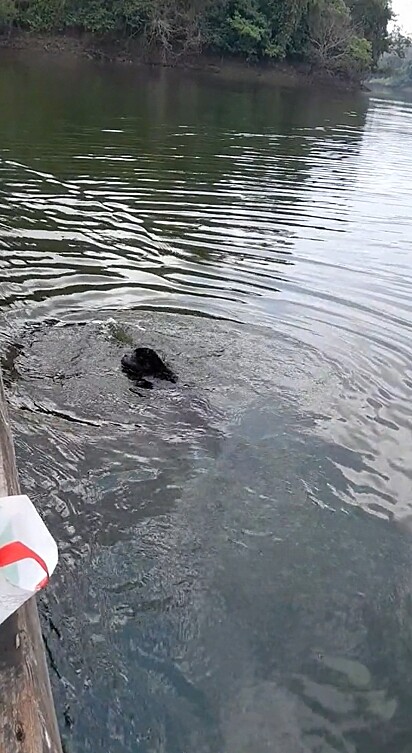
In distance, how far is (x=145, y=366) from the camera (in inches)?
241

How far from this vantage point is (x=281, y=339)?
7.24 metres

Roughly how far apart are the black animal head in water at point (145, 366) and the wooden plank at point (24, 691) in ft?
12.6

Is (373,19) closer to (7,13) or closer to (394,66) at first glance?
(394,66)

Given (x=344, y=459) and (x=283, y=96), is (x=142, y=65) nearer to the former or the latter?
(x=283, y=96)

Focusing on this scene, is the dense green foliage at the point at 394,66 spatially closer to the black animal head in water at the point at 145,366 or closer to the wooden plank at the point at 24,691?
the black animal head in water at the point at 145,366

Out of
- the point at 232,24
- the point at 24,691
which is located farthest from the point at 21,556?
the point at 232,24

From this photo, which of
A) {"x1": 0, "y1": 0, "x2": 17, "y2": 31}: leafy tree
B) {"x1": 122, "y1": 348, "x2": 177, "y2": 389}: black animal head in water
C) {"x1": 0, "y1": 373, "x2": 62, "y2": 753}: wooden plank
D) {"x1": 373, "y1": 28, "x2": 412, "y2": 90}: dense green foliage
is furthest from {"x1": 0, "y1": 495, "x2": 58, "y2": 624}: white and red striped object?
{"x1": 373, "y1": 28, "x2": 412, "y2": 90}: dense green foliage

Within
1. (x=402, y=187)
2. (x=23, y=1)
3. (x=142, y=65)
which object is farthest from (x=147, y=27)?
(x=402, y=187)

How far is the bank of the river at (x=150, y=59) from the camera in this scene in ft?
144

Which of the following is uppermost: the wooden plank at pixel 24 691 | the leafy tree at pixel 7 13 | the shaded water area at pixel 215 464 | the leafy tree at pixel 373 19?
the leafy tree at pixel 373 19

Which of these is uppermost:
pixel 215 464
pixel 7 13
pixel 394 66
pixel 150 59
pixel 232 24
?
pixel 232 24

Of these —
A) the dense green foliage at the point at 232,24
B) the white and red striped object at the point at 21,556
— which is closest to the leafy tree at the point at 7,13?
the dense green foliage at the point at 232,24

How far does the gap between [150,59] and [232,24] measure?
23.1 feet

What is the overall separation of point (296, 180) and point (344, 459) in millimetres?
11773
